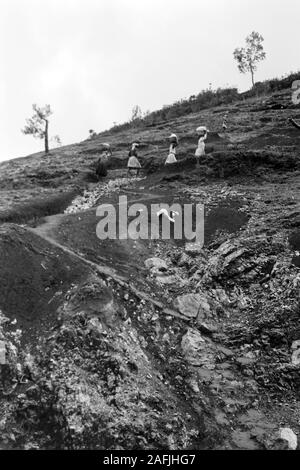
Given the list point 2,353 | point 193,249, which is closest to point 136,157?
point 193,249

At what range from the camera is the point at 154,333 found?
12836 millimetres

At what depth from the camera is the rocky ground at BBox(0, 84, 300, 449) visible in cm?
1032

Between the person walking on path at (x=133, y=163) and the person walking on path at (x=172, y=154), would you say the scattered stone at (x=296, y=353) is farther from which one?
the person walking on path at (x=133, y=163)

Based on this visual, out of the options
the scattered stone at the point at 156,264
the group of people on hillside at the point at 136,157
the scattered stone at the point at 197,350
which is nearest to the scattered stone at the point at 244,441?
the scattered stone at the point at 197,350

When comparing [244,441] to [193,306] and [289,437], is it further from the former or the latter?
[193,306]

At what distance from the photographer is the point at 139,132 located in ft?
132

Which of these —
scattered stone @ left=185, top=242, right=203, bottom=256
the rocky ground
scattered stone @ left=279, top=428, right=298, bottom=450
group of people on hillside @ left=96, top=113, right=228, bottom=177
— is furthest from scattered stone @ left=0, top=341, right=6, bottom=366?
group of people on hillside @ left=96, top=113, right=228, bottom=177

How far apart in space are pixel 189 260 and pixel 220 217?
9.45 feet

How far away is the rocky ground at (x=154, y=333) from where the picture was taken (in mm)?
10320

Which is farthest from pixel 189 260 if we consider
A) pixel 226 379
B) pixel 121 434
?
pixel 121 434

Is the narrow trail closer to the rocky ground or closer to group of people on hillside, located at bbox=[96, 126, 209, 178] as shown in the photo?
the rocky ground

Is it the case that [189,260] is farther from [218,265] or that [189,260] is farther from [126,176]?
[126,176]

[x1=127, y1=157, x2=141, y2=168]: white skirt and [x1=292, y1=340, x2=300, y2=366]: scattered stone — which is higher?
[x1=127, y1=157, x2=141, y2=168]: white skirt

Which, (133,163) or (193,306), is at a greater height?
(133,163)
